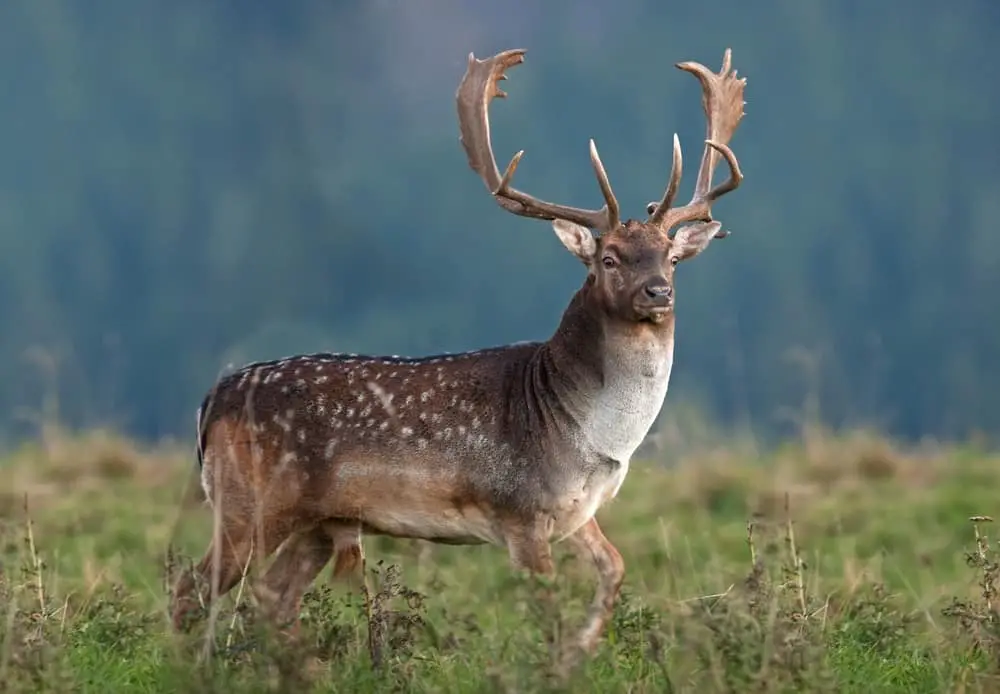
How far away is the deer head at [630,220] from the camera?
995 centimetres

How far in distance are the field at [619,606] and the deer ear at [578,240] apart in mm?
1414

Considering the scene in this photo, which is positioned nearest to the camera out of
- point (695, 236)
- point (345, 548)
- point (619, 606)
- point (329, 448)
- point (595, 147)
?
point (619, 606)

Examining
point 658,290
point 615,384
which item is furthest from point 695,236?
point 615,384

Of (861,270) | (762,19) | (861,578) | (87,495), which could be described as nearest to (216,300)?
(861,270)

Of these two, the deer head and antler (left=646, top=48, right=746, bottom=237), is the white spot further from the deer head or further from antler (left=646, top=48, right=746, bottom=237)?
antler (left=646, top=48, right=746, bottom=237)

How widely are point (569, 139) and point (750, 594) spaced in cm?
8866

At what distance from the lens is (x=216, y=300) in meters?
89.0

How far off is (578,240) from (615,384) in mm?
746

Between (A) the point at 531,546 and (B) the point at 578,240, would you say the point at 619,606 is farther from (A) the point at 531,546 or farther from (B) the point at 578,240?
(B) the point at 578,240

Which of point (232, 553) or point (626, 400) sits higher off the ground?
point (626, 400)

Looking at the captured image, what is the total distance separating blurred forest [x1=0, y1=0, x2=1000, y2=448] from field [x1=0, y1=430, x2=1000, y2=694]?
36.8 m

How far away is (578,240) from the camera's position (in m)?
10.3

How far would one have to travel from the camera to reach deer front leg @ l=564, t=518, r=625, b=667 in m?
9.70

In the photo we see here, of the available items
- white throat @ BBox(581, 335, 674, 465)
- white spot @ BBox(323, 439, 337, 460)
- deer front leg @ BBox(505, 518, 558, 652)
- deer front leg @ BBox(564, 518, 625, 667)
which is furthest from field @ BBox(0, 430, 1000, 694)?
white spot @ BBox(323, 439, 337, 460)
